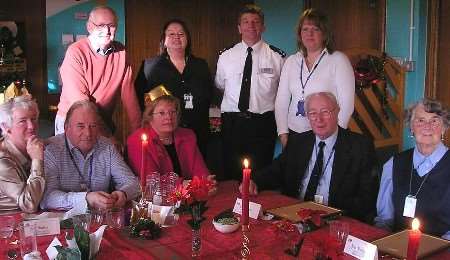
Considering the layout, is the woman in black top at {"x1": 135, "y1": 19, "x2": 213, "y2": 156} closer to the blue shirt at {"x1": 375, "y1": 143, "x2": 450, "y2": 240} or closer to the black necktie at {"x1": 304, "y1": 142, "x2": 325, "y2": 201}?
the black necktie at {"x1": 304, "y1": 142, "x2": 325, "y2": 201}

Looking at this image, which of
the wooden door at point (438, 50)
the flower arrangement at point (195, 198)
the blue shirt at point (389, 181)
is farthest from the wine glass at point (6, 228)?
the wooden door at point (438, 50)

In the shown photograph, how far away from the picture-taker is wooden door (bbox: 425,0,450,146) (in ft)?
18.2

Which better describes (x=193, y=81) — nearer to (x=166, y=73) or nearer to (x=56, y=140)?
(x=166, y=73)

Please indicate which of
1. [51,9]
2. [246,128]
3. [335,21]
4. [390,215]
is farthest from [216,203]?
[335,21]

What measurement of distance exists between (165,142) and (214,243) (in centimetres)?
127

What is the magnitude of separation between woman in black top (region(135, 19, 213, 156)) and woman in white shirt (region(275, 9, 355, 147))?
571 millimetres

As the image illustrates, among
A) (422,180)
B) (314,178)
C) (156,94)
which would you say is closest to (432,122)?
(422,180)

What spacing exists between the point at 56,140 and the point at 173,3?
13.9ft

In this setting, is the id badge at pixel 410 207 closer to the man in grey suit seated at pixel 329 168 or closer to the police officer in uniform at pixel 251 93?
the man in grey suit seated at pixel 329 168

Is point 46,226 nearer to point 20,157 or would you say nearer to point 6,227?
point 6,227

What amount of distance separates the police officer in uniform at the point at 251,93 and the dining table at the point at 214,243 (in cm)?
152

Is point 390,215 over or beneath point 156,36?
beneath

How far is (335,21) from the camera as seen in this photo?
659cm

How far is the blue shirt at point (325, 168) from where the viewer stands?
2889mm
